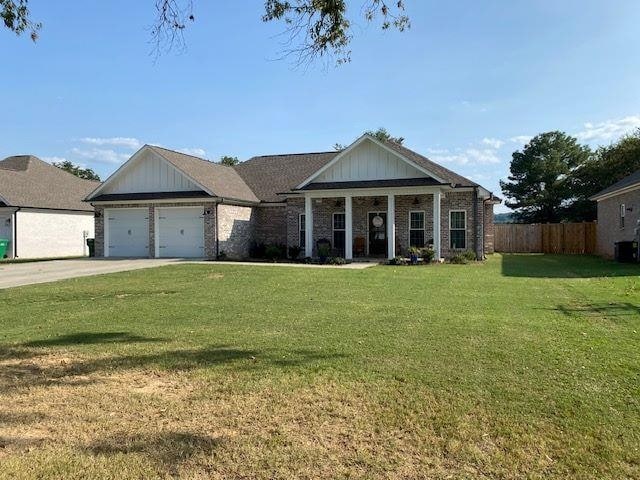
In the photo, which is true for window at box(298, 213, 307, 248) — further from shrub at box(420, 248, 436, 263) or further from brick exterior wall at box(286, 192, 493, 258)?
shrub at box(420, 248, 436, 263)

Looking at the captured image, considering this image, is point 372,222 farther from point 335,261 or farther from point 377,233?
point 335,261

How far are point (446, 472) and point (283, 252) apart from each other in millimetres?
20736

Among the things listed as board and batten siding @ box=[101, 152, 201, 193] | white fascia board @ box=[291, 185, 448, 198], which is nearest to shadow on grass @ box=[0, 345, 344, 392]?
white fascia board @ box=[291, 185, 448, 198]

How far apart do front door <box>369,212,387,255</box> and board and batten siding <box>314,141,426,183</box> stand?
235 centimetres

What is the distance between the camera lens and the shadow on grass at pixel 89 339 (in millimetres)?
6551

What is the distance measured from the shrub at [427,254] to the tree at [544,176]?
26.5 m

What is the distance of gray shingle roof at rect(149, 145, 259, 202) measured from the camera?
23.6 metres

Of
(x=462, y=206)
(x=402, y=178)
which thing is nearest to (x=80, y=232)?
(x=402, y=178)

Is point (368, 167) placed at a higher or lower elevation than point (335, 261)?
higher

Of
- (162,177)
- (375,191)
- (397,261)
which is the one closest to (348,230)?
(375,191)

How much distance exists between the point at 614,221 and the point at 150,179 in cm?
2187

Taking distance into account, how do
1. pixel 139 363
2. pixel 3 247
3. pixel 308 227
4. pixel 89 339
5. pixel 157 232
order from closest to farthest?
pixel 139 363, pixel 89 339, pixel 308 227, pixel 157 232, pixel 3 247

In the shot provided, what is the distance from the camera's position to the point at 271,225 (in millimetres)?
26109

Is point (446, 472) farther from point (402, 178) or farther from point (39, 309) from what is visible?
point (402, 178)
